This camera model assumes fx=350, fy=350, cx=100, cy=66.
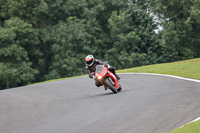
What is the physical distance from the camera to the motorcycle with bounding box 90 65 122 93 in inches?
524

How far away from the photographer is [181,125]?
6.92m

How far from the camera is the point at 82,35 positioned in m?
46.0

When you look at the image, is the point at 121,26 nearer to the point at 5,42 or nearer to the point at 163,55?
the point at 163,55

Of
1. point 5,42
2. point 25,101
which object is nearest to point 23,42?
point 5,42

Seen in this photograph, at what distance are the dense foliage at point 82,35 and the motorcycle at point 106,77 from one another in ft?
89.7

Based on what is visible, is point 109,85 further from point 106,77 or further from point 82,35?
point 82,35

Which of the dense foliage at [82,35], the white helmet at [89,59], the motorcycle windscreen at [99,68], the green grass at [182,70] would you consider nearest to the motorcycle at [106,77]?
the motorcycle windscreen at [99,68]

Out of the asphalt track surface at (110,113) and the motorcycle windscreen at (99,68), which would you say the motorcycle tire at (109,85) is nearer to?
the motorcycle windscreen at (99,68)

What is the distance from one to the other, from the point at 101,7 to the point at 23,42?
13.5 meters

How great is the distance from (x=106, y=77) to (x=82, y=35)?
32908 mm

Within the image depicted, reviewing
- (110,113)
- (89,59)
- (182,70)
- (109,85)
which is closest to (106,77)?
(109,85)

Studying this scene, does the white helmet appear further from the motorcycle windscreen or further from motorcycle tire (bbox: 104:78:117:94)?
motorcycle tire (bbox: 104:78:117:94)

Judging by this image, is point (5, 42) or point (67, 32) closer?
point (5, 42)

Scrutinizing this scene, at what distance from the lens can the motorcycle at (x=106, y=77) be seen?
1330 centimetres
